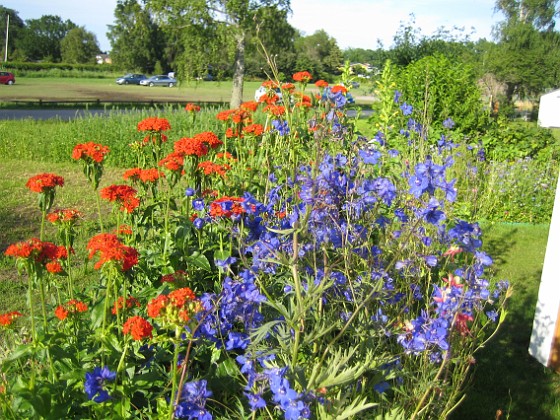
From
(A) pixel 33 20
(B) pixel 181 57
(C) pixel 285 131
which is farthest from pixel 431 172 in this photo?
(A) pixel 33 20

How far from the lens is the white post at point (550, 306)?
3.13 m

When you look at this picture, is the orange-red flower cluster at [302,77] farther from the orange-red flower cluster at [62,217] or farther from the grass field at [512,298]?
the orange-red flower cluster at [62,217]

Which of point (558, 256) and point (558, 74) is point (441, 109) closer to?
point (558, 256)

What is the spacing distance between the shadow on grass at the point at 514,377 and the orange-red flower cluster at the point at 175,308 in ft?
4.59

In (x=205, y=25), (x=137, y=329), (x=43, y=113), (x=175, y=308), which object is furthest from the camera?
(x=43, y=113)

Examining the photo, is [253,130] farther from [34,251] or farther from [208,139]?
[34,251]

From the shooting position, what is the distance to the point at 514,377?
330 centimetres

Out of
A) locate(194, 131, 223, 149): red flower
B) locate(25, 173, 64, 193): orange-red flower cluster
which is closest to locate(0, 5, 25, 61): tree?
locate(194, 131, 223, 149): red flower

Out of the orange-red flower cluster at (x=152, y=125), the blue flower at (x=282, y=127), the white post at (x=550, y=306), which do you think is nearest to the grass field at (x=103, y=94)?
the blue flower at (x=282, y=127)

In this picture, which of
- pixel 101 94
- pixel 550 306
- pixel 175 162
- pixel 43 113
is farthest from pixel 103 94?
pixel 550 306

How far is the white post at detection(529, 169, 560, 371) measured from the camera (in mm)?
3127

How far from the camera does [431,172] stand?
2010 mm

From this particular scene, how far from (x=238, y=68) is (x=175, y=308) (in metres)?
15.3

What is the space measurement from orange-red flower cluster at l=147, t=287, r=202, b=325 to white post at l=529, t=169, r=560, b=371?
7.95 ft
